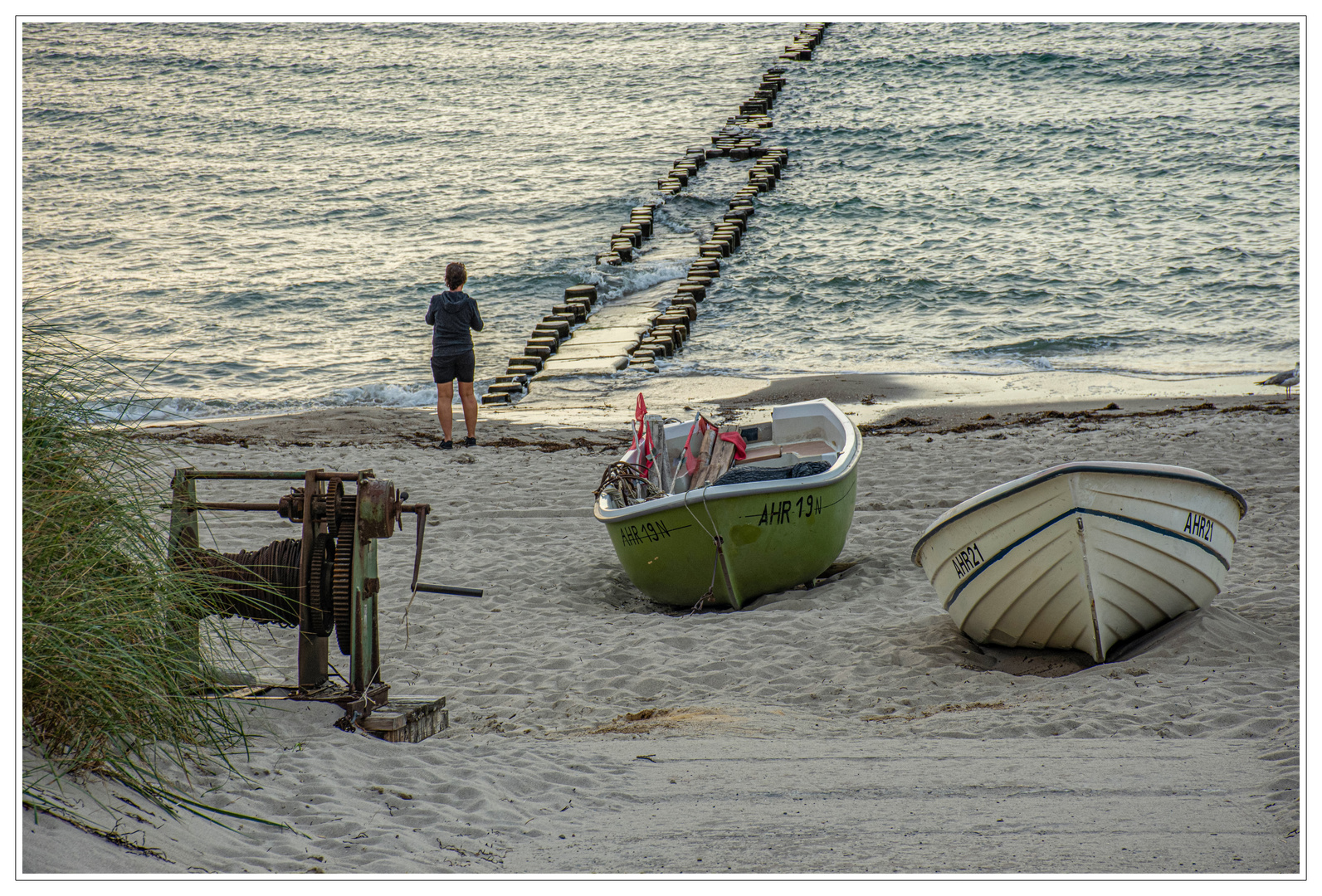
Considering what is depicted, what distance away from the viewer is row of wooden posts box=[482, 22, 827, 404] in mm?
16047

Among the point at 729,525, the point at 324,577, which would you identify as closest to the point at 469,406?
the point at 729,525

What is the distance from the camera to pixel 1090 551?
16.3 ft

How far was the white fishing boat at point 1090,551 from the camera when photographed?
4.96 m

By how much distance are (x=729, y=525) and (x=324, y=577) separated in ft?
9.19

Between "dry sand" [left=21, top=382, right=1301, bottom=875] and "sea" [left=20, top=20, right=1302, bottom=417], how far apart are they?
5.56 metres

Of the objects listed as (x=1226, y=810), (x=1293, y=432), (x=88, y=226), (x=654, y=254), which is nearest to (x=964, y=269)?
(x=654, y=254)

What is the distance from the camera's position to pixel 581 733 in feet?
14.8

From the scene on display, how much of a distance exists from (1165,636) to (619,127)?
104 feet

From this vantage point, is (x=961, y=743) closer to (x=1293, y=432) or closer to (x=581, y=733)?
(x=581, y=733)

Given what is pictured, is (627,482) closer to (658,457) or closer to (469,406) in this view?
(658,457)

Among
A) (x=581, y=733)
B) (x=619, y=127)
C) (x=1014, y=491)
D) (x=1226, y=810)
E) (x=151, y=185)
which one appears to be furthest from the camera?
(x=619, y=127)

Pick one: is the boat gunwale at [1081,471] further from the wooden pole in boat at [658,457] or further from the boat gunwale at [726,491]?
the wooden pole in boat at [658,457]

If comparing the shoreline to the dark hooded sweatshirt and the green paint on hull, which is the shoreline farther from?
the green paint on hull

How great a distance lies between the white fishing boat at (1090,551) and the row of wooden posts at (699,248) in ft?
32.4
